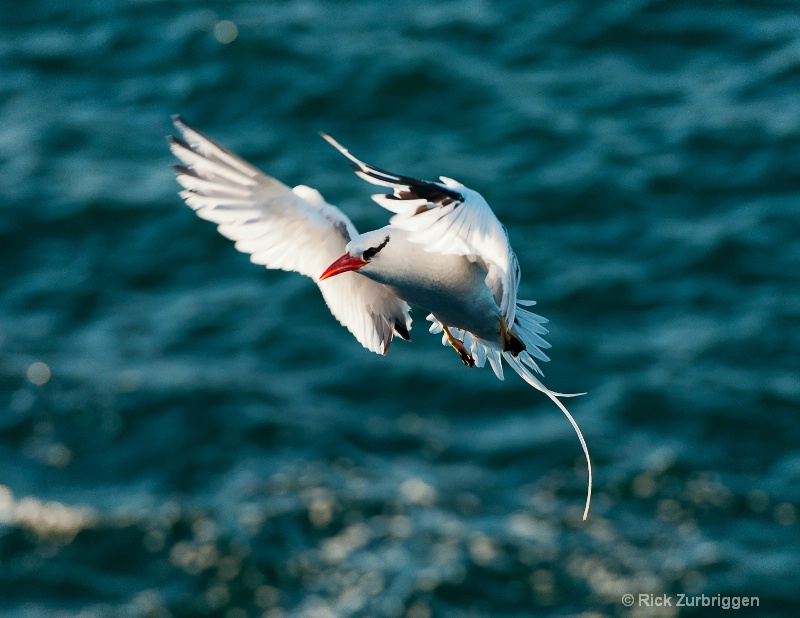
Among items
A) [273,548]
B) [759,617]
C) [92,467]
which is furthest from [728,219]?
[92,467]

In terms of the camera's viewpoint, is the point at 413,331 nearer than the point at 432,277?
No

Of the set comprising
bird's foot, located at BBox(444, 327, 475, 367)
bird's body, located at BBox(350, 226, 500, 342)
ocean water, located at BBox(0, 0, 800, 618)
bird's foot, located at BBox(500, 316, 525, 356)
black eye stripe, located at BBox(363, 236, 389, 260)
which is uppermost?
black eye stripe, located at BBox(363, 236, 389, 260)

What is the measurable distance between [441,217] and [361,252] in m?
0.75

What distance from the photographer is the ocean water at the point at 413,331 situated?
12.8 meters

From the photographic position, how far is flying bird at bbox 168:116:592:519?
233 inches

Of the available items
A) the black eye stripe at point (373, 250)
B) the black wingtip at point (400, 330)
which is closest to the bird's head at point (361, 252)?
the black eye stripe at point (373, 250)

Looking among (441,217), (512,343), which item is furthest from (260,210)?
(512,343)

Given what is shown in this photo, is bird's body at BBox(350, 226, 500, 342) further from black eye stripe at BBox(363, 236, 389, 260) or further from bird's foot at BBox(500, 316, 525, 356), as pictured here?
bird's foot at BBox(500, 316, 525, 356)

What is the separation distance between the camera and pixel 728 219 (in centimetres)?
1562

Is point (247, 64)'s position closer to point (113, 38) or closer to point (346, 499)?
point (113, 38)

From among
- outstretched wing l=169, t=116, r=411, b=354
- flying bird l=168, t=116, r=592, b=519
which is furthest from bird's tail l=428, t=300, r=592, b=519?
outstretched wing l=169, t=116, r=411, b=354

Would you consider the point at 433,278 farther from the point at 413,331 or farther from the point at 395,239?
the point at 413,331

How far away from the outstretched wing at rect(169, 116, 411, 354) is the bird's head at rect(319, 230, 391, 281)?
44 cm

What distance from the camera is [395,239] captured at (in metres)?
6.52
